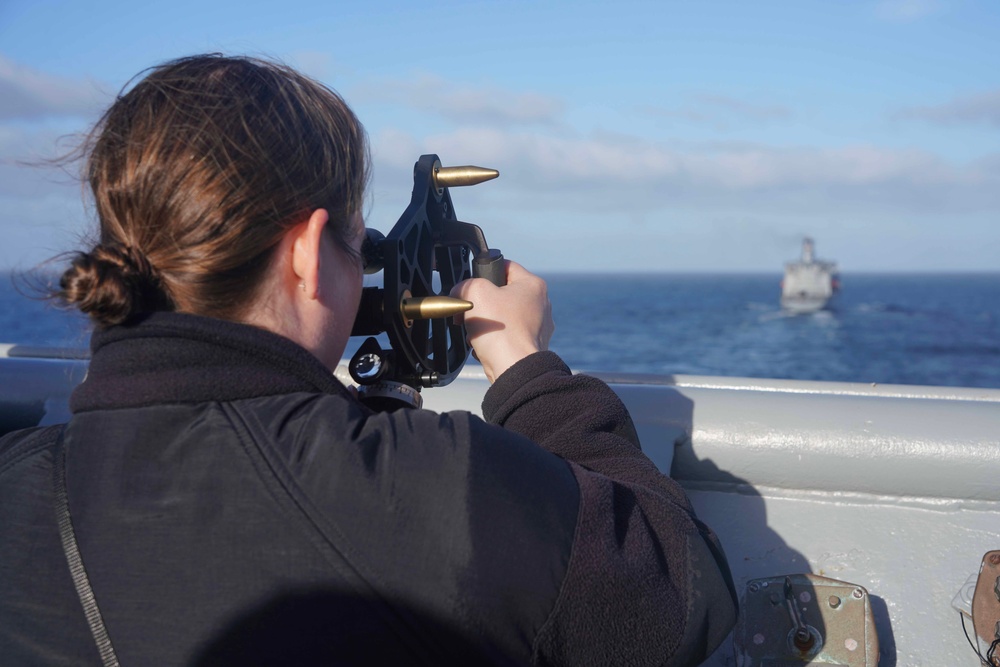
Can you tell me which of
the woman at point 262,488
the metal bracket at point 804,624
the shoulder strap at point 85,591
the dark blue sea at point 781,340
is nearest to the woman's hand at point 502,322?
the woman at point 262,488

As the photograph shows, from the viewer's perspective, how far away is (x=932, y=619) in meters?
1.91

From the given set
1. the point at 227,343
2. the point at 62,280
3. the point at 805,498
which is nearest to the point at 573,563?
the point at 227,343

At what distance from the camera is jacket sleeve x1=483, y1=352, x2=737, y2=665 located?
1.04 m

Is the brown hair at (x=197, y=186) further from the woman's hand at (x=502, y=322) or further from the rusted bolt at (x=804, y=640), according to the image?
the rusted bolt at (x=804, y=640)

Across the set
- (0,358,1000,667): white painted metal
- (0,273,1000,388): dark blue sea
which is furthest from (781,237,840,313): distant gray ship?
(0,358,1000,667): white painted metal

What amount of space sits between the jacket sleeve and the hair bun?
0.53 meters

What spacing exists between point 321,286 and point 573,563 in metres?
0.50

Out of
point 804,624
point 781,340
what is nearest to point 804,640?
point 804,624

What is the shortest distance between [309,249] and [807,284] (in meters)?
66.2

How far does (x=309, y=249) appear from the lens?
1.14 m

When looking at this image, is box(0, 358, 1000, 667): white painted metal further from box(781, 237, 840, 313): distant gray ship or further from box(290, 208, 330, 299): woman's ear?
box(781, 237, 840, 313): distant gray ship

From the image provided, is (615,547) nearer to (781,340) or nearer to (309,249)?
(309,249)

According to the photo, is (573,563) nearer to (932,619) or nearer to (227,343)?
(227,343)

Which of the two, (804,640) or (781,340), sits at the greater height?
(804,640)
